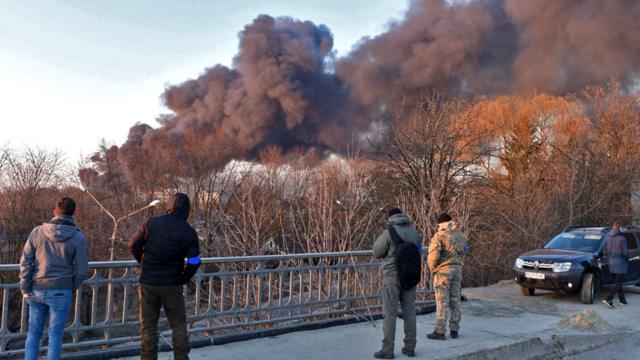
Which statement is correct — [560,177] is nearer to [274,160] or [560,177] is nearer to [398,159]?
[398,159]

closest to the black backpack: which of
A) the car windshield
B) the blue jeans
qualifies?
the blue jeans

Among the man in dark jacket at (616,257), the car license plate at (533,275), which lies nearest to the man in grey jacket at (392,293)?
the car license plate at (533,275)

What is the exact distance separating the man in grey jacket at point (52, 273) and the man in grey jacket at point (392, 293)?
3.02 meters

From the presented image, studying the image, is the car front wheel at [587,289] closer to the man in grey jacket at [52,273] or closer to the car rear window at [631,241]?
the car rear window at [631,241]

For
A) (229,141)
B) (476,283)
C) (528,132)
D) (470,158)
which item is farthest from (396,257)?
(229,141)

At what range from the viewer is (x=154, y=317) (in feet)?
15.5

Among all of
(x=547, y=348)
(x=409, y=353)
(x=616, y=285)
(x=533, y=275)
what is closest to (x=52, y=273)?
(x=409, y=353)

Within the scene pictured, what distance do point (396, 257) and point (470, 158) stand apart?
18490mm

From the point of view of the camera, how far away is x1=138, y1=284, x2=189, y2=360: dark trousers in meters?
4.66

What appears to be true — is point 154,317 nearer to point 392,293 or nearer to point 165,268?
point 165,268

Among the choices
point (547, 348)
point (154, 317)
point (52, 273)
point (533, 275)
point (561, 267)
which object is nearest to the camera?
point (52, 273)

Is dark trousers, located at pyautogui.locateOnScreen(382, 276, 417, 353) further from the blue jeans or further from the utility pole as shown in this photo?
the utility pole

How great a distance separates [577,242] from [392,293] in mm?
7803

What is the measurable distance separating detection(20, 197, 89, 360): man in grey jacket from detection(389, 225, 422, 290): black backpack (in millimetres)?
3103
